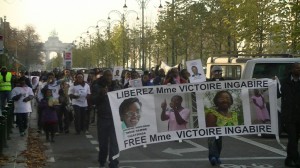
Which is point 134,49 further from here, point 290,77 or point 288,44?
point 290,77

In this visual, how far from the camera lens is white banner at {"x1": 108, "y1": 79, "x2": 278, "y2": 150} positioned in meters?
9.01

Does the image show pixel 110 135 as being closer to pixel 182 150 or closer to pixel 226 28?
pixel 182 150

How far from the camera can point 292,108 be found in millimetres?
9383

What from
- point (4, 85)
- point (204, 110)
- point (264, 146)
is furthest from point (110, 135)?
point (4, 85)

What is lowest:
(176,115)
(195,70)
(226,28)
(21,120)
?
(21,120)

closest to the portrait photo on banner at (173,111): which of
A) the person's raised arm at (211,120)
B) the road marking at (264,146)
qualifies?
the person's raised arm at (211,120)

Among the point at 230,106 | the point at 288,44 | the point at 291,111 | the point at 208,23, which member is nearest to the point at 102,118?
the point at 230,106

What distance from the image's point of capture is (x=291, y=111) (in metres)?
9.39

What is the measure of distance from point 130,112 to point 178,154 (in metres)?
2.94

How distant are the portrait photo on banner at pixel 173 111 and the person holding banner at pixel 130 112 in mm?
397

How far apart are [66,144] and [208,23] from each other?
23.1 metres

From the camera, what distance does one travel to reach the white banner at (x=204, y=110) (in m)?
9.01

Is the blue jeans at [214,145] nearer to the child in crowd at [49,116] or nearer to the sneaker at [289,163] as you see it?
the sneaker at [289,163]

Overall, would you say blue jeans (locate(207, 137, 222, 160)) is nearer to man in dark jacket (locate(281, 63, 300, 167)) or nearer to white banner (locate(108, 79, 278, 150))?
white banner (locate(108, 79, 278, 150))
